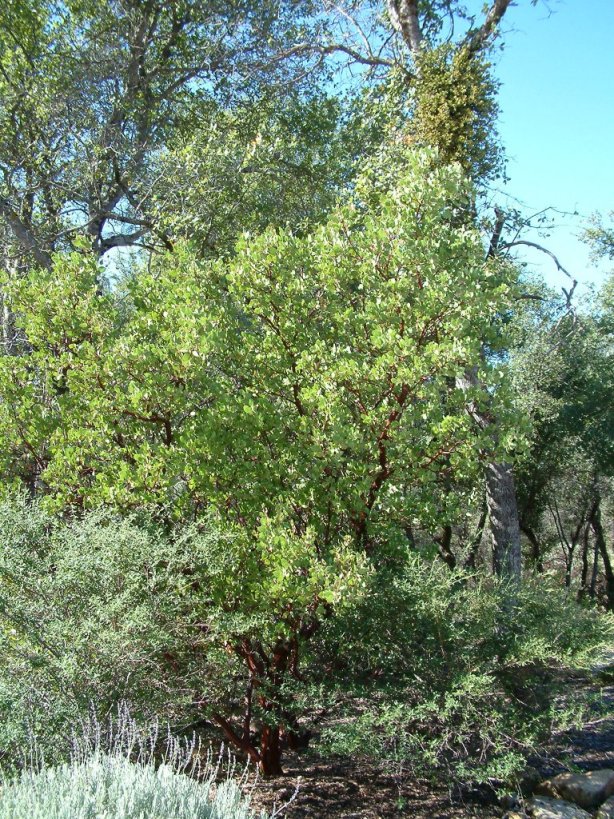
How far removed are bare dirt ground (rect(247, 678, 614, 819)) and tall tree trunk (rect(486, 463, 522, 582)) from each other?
221 cm

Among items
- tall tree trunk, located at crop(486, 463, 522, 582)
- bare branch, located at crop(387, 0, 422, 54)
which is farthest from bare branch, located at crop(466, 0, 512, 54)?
tall tree trunk, located at crop(486, 463, 522, 582)

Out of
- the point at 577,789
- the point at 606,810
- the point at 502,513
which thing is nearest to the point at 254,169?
the point at 502,513

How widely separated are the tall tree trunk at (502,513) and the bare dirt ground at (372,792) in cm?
221

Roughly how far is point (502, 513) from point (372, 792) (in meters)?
3.89

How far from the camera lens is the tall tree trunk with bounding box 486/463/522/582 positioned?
30.2ft

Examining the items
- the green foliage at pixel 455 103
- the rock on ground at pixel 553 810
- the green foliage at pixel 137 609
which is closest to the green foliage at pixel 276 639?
the green foliage at pixel 137 609

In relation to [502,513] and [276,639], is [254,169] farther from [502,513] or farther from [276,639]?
[276,639]

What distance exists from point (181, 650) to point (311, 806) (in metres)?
2.17

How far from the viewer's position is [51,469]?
6.30m

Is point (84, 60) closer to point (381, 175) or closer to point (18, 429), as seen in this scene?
point (381, 175)

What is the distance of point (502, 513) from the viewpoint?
9.25 metres

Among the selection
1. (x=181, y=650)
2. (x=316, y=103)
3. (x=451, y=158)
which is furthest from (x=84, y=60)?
(x=181, y=650)

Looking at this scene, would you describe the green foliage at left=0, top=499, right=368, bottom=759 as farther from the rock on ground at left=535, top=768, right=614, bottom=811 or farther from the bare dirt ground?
the rock on ground at left=535, top=768, right=614, bottom=811

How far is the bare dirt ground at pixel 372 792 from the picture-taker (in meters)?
6.34
